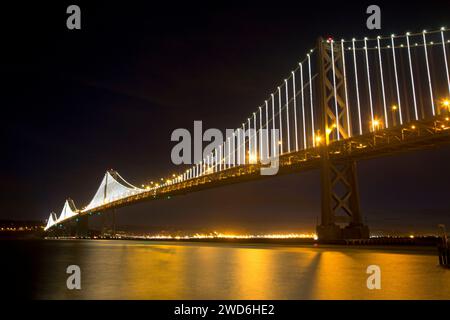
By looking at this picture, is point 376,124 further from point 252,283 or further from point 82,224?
point 82,224

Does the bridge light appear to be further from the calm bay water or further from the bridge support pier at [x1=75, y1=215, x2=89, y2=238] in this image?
the bridge support pier at [x1=75, y1=215, x2=89, y2=238]

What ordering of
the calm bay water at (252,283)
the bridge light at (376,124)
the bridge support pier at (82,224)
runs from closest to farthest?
1. the calm bay water at (252,283)
2. the bridge light at (376,124)
3. the bridge support pier at (82,224)

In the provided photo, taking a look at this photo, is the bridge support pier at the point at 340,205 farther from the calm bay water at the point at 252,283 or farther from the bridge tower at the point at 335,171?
the calm bay water at the point at 252,283

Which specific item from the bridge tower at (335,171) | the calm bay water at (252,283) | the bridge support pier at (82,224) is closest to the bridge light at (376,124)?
the bridge tower at (335,171)

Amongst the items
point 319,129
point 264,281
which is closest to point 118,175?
point 319,129

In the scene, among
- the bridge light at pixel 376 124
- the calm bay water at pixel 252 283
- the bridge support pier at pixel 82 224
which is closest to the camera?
the calm bay water at pixel 252 283

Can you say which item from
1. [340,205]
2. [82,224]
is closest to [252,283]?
[340,205]

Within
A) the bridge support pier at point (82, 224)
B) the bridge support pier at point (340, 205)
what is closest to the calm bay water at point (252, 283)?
the bridge support pier at point (340, 205)

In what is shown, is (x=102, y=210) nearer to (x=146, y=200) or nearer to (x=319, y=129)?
(x=146, y=200)

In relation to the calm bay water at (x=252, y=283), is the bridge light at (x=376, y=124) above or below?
above

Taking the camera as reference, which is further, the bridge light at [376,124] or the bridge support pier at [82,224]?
the bridge support pier at [82,224]

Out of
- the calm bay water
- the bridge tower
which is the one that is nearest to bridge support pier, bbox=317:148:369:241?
the bridge tower
